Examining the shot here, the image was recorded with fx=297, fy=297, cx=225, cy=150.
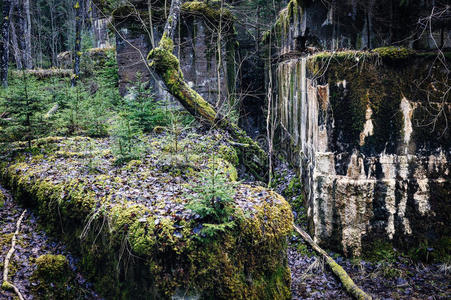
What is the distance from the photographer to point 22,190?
6.09m

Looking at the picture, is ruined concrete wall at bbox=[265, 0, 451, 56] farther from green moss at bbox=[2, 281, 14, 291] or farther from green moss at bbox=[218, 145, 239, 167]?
green moss at bbox=[2, 281, 14, 291]

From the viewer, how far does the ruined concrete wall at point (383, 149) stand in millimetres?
5684

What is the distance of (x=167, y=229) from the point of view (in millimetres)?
3713

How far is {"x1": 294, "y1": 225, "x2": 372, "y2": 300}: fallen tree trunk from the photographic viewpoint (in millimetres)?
→ 4664

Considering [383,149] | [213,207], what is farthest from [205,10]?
[213,207]

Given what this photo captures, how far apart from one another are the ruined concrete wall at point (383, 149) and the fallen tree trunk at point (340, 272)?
1.61 ft

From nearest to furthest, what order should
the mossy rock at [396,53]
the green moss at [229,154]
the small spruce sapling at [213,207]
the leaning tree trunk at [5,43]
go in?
the small spruce sapling at [213,207]
the mossy rock at [396,53]
the green moss at [229,154]
the leaning tree trunk at [5,43]

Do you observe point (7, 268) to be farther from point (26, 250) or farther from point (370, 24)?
point (370, 24)

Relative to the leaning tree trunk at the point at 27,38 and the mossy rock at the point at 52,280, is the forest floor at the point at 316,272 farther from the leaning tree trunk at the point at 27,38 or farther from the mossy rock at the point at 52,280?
the leaning tree trunk at the point at 27,38

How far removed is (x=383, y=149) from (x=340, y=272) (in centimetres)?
245

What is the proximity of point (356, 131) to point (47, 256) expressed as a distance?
227 inches

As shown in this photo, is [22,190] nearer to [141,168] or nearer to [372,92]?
[141,168]

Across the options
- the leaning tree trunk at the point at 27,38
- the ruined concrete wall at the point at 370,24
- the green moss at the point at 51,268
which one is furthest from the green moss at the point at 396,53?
the leaning tree trunk at the point at 27,38

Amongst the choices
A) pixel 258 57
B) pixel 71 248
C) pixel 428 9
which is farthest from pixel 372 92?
pixel 258 57
